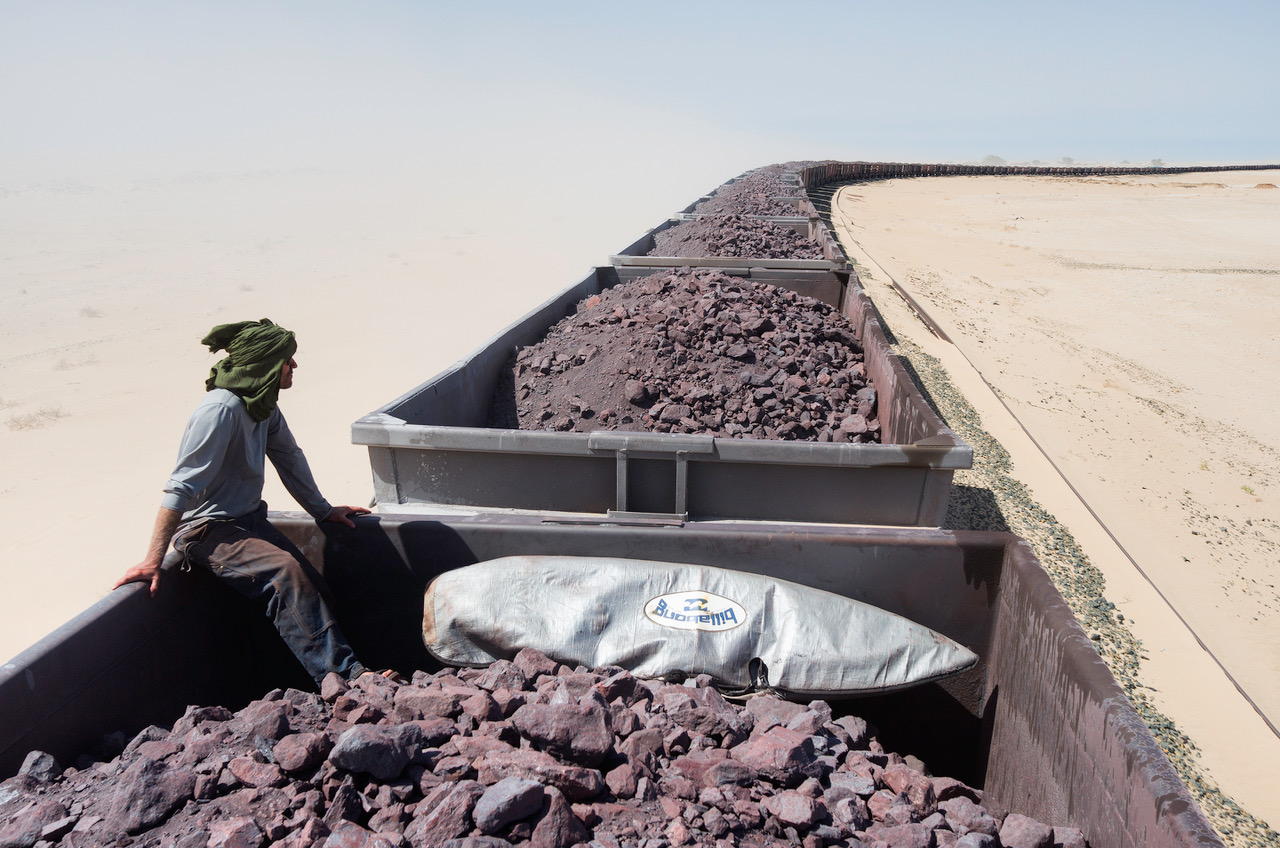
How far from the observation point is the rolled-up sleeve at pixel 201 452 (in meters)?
2.77

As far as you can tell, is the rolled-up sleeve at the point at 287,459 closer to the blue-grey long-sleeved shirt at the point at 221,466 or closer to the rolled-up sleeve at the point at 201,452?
the blue-grey long-sleeved shirt at the point at 221,466

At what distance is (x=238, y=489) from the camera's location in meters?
2.98

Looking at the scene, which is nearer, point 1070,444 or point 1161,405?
point 1070,444

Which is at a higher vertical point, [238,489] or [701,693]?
[238,489]

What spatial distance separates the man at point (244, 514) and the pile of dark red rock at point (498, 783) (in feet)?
1.12

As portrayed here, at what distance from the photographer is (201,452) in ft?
9.25

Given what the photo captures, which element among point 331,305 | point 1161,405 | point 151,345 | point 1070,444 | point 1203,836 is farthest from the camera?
point 331,305

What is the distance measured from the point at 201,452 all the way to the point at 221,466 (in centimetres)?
13

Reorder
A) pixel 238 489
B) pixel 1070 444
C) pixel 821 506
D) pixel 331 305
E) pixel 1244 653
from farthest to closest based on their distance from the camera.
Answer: pixel 331 305
pixel 1070 444
pixel 1244 653
pixel 821 506
pixel 238 489

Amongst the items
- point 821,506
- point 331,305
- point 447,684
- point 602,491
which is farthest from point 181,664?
point 331,305

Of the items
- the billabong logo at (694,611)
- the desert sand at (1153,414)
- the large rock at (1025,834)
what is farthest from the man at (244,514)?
the desert sand at (1153,414)

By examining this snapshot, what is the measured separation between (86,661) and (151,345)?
12246mm

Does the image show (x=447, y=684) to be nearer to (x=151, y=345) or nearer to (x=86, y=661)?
(x=86, y=661)

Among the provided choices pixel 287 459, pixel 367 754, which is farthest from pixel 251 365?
pixel 367 754
